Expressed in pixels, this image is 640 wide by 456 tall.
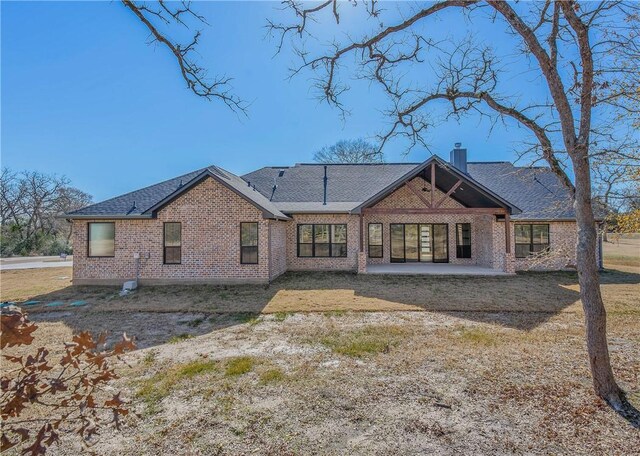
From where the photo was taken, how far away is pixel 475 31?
545 centimetres

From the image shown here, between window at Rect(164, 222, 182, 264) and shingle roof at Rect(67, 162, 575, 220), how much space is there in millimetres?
893

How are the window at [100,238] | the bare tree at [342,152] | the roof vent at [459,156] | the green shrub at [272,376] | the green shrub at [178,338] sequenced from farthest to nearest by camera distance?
the bare tree at [342,152]
the roof vent at [459,156]
the window at [100,238]
the green shrub at [178,338]
the green shrub at [272,376]

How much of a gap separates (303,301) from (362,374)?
A: 495 centimetres

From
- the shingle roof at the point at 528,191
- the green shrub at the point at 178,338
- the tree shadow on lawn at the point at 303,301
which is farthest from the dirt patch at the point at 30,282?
the shingle roof at the point at 528,191

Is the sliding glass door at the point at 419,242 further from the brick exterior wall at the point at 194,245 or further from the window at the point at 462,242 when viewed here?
the brick exterior wall at the point at 194,245

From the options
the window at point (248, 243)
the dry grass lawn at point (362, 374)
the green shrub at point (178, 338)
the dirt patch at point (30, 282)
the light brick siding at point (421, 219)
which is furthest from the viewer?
the light brick siding at point (421, 219)

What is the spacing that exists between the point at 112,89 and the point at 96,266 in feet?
23.9

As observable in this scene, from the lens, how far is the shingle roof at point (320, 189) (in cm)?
1299

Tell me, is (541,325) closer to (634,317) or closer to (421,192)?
(634,317)

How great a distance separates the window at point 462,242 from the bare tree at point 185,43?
14.8 meters

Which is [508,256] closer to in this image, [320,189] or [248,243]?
[320,189]

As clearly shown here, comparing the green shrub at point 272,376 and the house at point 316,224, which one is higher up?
the house at point 316,224

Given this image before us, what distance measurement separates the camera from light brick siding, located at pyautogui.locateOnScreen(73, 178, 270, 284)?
12273mm

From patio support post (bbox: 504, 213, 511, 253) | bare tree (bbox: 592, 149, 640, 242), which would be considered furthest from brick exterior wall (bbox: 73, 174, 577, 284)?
bare tree (bbox: 592, 149, 640, 242)
